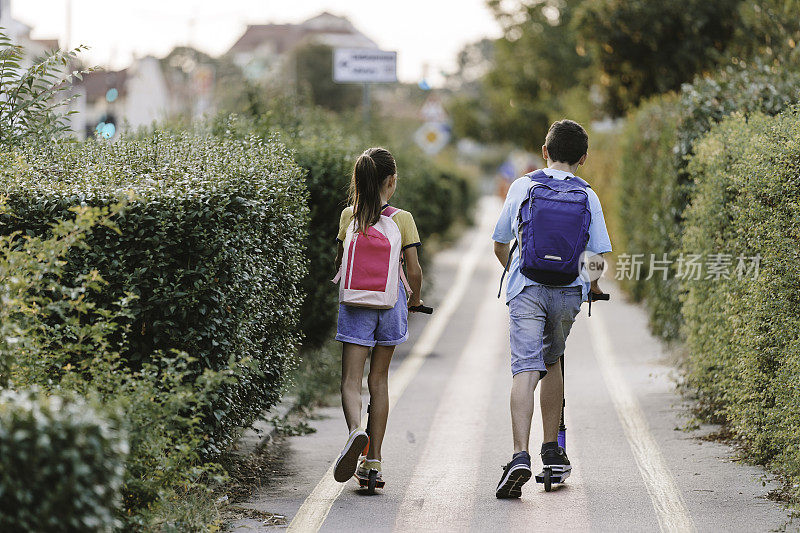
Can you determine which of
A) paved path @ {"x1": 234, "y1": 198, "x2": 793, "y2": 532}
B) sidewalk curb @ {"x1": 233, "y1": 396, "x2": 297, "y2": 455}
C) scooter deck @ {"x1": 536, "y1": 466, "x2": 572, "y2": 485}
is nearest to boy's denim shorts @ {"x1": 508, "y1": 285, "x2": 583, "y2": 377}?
scooter deck @ {"x1": 536, "y1": 466, "x2": 572, "y2": 485}

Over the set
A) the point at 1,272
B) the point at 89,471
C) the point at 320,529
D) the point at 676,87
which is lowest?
the point at 320,529

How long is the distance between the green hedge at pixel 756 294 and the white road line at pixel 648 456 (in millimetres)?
562

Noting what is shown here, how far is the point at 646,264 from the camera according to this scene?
53.1 ft

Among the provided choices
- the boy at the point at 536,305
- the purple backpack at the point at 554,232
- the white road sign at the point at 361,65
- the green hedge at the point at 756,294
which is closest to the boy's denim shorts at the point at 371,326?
the boy at the point at 536,305

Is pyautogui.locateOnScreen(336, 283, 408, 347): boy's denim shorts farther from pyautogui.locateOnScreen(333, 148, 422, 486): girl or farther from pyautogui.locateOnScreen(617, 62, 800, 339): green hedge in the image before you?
pyautogui.locateOnScreen(617, 62, 800, 339): green hedge

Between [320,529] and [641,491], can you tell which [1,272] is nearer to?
[320,529]

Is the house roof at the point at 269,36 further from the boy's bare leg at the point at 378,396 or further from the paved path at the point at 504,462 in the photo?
the boy's bare leg at the point at 378,396

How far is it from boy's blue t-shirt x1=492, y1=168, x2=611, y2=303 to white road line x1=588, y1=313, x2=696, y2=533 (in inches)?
48.9

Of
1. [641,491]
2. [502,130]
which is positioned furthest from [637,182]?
[502,130]

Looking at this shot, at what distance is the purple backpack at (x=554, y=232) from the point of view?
614 cm

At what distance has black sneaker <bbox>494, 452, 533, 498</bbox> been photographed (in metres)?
6.14

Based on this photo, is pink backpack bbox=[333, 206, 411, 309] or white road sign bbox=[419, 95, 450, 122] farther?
white road sign bbox=[419, 95, 450, 122]

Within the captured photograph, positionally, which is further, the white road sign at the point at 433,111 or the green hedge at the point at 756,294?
the white road sign at the point at 433,111

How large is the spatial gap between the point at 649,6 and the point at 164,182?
16.8 meters
